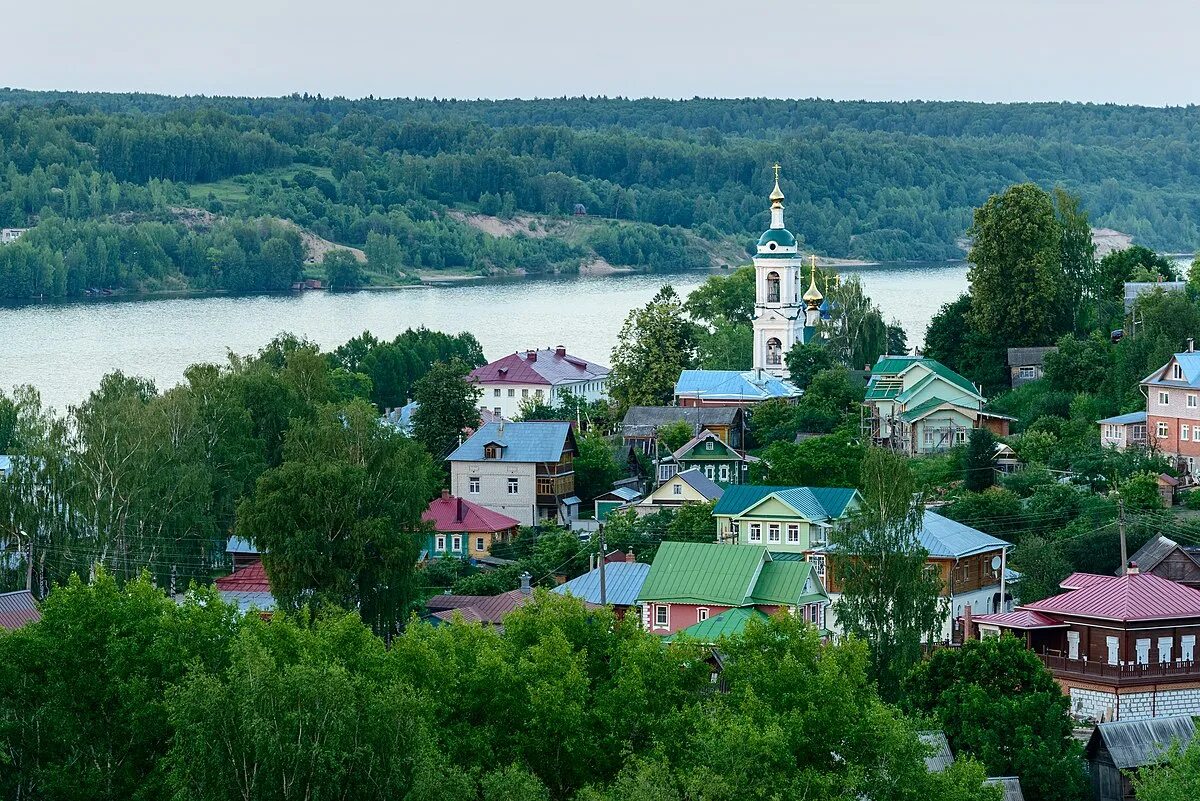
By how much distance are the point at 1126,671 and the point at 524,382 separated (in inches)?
1426

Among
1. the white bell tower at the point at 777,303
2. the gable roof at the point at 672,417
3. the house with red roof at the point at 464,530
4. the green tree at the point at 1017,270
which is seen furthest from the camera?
the white bell tower at the point at 777,303

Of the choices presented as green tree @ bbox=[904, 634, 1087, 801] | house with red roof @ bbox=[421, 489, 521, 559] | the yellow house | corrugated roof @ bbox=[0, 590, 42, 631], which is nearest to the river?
house with red roof @ bbox=[421, 489, 521, 559]

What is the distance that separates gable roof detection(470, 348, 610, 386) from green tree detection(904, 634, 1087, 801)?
36.4m

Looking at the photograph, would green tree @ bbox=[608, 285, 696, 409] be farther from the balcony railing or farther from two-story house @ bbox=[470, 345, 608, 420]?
the balcony railing

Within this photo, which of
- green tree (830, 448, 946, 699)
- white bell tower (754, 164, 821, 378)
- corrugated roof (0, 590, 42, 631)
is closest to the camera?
green tree (830, 448, 946, 699)

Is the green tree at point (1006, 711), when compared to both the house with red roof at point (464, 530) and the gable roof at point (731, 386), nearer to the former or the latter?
the house with red roof at point (464, 530)

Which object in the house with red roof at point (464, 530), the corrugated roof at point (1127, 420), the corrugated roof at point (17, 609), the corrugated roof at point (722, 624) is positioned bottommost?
the house with red roof at point (464, 530)

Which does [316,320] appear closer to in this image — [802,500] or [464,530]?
[464,530]

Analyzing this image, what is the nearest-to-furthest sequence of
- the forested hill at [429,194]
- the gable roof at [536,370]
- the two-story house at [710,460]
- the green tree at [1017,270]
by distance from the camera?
the two-story house at [710,460] < the green tree at [1017,270] < the gable roof at [536,370] < the forested hill at [429,194]

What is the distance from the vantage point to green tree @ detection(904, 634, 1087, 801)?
891 inches

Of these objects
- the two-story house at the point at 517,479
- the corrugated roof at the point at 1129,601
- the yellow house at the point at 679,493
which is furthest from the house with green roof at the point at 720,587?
the two-story house at the point at 517,479

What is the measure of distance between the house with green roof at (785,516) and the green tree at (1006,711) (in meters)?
10.4

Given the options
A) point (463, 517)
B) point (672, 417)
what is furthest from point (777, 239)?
point (463, 517)

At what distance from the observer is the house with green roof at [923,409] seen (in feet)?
154
